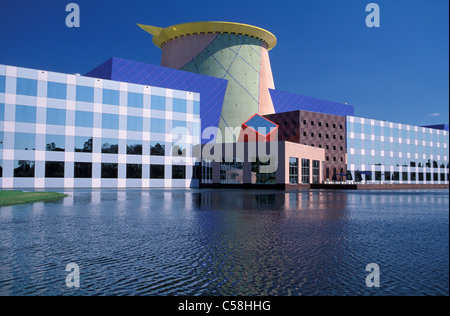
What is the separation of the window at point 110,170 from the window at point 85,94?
754 cm

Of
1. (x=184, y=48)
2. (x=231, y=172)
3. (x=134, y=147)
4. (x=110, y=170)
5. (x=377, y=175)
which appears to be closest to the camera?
(x=110, y=170)

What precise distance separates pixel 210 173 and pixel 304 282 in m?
53.5

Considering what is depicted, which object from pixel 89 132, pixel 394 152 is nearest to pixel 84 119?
pixel 89 132

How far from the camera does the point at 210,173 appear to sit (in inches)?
2298

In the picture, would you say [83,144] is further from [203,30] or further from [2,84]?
[203,30]

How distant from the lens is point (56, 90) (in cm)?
4453

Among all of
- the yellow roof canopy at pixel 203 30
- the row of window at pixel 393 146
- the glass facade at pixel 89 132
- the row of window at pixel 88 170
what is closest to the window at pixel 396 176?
the row of window at pixel 393 146

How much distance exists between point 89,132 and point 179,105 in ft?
41.2

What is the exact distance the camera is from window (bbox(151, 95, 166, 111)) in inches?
2026

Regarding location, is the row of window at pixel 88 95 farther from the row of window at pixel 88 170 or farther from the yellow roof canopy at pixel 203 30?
the yellow roof canopy at pixel 203 30

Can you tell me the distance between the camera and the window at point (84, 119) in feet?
150

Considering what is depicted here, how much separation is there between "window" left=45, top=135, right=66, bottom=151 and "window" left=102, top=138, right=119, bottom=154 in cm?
441

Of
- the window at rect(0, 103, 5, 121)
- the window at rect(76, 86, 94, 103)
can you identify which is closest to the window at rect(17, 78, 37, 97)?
the window at rect(0, 103, 5, 121)

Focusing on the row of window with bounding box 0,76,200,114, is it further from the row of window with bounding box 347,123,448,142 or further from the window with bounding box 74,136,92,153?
the row of window with bounding box 347,123,448,142
